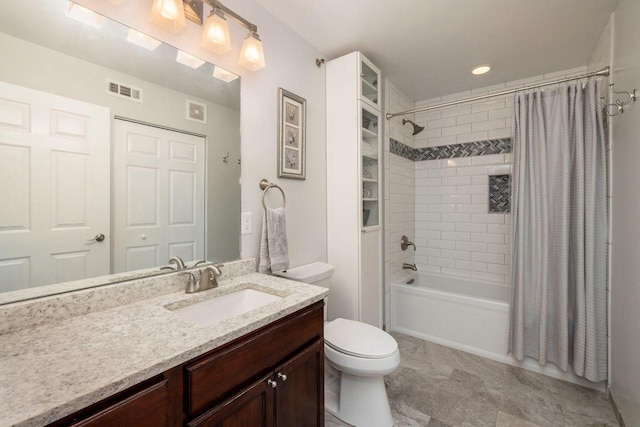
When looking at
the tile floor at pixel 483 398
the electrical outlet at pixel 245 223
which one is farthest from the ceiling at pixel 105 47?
the tile floor at pixel 483 398

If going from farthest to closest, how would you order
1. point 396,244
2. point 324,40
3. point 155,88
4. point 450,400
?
point 396,244 < point 324,40 < point 450,400 < point 155,88

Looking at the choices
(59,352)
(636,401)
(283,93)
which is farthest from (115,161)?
(636,401)

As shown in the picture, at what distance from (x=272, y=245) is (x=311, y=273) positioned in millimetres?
341

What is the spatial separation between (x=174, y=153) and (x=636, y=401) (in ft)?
8.26

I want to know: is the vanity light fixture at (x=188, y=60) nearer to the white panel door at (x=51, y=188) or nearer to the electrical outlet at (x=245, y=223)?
the white panel door at (x=51, y=188)

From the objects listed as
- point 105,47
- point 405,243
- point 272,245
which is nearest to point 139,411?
point 272,245

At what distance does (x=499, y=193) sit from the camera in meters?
2.73

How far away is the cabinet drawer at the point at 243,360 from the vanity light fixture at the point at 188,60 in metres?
1.29

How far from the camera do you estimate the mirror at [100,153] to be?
2.89 feet

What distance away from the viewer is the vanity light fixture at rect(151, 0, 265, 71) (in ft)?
3.76

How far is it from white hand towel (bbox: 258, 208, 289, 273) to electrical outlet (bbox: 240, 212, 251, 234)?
3.4 inches

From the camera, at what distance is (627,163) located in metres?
1.48

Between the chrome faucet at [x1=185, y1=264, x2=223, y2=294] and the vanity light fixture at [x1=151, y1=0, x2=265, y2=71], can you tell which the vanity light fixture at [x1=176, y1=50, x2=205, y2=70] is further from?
the chrome faucet at [x1=185, y1=264, x2=223, y2=294]

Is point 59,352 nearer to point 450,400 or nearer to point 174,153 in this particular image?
point 174,153
